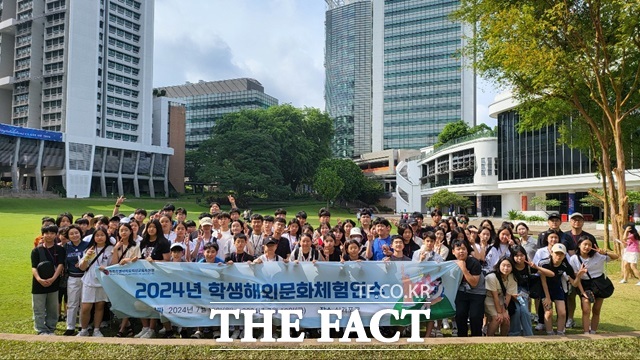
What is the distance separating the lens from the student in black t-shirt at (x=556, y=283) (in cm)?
548

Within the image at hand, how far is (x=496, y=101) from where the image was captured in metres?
42.0

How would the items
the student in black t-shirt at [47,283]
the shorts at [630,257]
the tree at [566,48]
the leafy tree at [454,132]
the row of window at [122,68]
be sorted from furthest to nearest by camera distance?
1. the row of window at [122,68]
2. the leafy tree at [454,132]
3. the tree at [566,48]
4. the shorts at [630,257]
5. the student in black t-shirt at [47,283]

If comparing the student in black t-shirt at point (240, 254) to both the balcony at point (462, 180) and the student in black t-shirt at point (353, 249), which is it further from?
the balcony at point (462, 180)

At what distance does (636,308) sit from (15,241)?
756 inches

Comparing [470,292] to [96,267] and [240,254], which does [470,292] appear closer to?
[240,254]

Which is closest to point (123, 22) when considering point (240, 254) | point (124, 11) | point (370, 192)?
point (124, 11)

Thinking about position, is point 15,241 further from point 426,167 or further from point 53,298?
point 426,167

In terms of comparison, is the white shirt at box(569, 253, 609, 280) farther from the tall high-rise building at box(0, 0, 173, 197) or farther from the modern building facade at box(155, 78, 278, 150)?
the modern building facade at box(155, 78, 278, 150)

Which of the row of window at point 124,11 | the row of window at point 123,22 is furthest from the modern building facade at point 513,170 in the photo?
the row of window at point 124,11

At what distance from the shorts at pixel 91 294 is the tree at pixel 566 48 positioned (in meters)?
10.7

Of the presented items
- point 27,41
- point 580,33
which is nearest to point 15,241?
point 580,33

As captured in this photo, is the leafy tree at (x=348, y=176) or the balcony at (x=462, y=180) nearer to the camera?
the balcony at (x=462, y=180)

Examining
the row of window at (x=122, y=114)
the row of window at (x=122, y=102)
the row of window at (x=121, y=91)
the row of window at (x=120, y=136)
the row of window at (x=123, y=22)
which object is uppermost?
the row of window at (x=123, y=22)

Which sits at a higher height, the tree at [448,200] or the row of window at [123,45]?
the row of window at [123,45]
